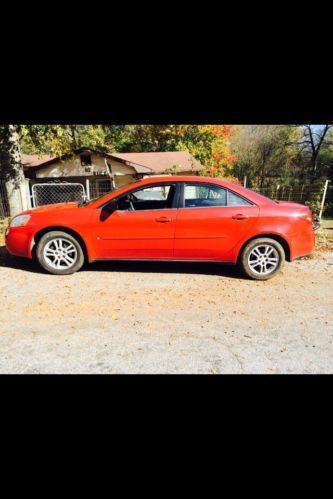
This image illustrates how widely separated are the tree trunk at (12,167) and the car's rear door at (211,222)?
25.5 ft

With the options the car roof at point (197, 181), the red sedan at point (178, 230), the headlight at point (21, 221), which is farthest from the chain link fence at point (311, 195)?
the headlight at point (21, 221)

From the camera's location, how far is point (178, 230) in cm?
475

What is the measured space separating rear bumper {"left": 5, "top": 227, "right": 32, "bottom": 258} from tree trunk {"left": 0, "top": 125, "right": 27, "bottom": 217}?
6.12 metres

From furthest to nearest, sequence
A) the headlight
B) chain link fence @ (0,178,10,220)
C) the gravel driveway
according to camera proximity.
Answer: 1. chain link fence @ (0,178,10,220)
2. the headlight
3. the gravel driveway

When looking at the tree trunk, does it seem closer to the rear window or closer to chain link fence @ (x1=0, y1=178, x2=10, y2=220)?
chain link fence @ (x1=0, y1=178, x2=10, y2=220)

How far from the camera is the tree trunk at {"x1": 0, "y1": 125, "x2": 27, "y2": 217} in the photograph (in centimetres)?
989

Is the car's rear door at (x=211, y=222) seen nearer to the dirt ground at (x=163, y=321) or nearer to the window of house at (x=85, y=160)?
the dirt ground at (x=163, y=321)

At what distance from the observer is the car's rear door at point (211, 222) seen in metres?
4.71

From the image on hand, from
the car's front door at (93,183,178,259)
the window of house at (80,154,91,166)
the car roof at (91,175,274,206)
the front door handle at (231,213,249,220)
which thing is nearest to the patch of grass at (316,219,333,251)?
the car roof at (91,175,274,206)
